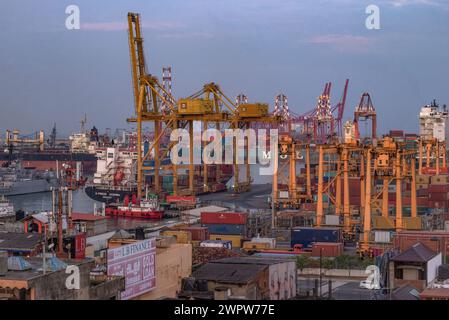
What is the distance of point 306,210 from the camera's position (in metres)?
22.4

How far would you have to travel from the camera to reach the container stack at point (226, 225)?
17.5 metres

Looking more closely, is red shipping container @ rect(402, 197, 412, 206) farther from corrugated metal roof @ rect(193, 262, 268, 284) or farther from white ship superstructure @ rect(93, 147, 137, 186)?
white ship superstructure @ rect(93, 147, 137, 186)

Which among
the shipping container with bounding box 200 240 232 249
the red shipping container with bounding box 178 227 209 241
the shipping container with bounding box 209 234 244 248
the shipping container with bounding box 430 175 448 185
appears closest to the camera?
the shipping container with bounding box 200 240 232 249

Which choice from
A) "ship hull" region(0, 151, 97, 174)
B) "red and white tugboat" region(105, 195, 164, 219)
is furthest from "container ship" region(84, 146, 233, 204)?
"ship hull" region(0, 151, 97, 174)

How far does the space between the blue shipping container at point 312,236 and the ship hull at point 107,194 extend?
15426 millimetres


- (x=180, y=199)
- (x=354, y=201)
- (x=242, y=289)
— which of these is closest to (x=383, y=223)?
(x=354, y=201)

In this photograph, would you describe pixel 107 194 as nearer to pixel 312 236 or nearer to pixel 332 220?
pixel 332 220

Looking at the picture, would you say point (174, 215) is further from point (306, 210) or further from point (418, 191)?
point (418, 191)

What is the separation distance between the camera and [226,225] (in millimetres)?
17750

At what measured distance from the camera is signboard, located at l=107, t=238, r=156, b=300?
962 centimetres

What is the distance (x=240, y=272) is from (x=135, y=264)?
120 cm

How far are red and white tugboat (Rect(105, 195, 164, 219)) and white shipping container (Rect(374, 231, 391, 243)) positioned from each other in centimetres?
1115

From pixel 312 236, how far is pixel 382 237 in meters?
1.29

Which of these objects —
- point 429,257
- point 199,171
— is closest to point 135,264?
point 429,257
